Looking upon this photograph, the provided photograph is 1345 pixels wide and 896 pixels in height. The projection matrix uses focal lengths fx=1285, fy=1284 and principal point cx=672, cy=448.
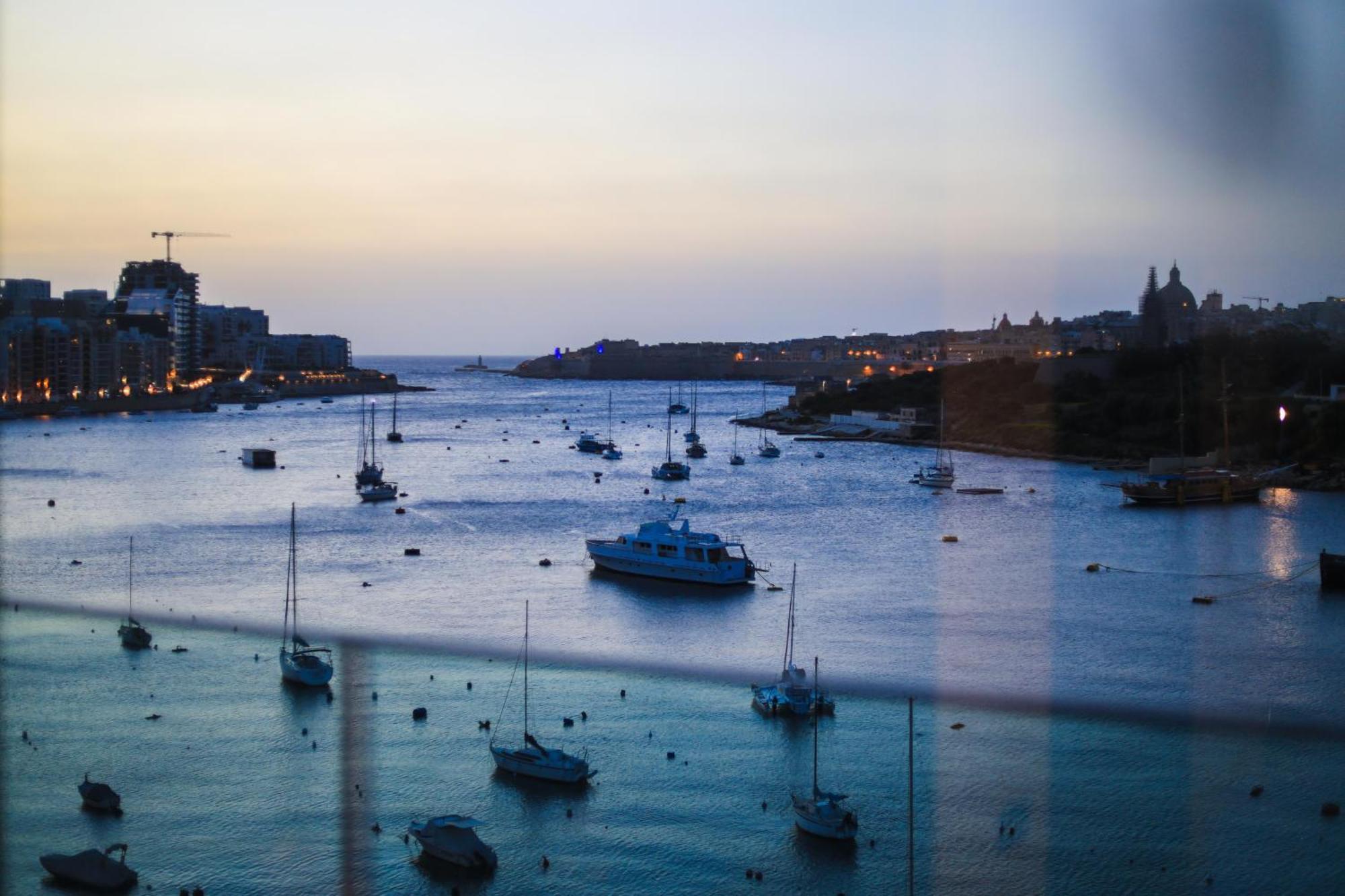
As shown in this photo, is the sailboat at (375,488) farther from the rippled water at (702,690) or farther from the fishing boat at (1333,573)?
the fishing boat at (1333,573)

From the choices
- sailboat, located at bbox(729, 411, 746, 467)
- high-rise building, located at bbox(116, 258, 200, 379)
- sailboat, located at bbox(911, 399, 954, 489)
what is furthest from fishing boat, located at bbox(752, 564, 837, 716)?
high-rise building, located at bbox(116, 258, 200, 379)

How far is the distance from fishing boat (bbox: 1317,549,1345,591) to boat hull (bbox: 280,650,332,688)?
18.7 ft

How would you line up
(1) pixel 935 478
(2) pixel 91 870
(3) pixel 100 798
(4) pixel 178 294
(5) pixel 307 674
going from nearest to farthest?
(2) pixel 91 870 < (3) pixel 100 798 < (5) pixel 307 674 < (1) pixel 935 478 < (4) pixel 178 294

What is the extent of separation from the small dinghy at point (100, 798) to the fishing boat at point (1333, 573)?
6567mm

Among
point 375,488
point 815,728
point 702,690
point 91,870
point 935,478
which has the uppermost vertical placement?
point 935,478

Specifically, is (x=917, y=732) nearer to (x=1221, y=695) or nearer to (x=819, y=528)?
(x=1221, y=695)

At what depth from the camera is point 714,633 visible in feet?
20.7

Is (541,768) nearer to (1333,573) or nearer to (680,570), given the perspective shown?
(680,570)

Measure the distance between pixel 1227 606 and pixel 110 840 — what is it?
5741 millimetres

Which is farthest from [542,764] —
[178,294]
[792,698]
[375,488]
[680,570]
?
[178,294]

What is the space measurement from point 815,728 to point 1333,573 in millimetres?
4763

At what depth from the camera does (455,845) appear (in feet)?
11.6

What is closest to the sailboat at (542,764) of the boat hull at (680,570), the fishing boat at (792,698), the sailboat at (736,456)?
the fishing boat at (792,698)

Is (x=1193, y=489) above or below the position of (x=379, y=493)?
above
